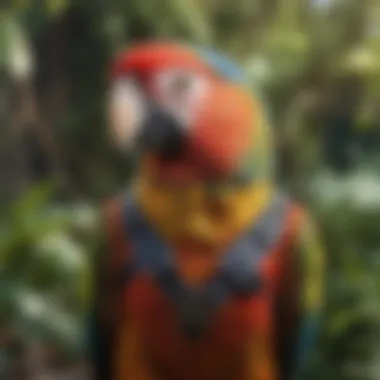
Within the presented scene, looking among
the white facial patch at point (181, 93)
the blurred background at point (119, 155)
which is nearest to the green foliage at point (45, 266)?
the blurred background at point (119, 155)

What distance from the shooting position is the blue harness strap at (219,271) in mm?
673

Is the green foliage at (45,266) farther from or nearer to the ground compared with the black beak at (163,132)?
nearer to the ground

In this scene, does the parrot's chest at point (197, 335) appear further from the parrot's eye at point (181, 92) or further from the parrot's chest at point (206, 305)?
the parrot's eye at point (181, 92)

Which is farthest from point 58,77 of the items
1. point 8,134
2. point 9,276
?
point 9,276

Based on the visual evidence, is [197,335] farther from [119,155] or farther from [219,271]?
[119,155]

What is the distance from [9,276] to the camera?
2.41 feet

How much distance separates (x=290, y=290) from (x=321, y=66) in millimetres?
186

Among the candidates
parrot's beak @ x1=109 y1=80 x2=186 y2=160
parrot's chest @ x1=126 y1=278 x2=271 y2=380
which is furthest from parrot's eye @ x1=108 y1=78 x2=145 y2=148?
parrot's chest @ x1=126 y1=278 x2=271 y2=380

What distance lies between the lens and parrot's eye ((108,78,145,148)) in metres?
0.67

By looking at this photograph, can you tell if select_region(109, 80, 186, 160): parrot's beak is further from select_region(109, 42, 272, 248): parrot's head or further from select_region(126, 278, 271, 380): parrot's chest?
select_region(126, 278, 271, 380): parrot's chest

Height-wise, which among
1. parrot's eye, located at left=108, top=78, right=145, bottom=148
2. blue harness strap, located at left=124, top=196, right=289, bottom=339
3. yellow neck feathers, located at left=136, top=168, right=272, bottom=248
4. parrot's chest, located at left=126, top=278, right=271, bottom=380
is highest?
parrot's eye, located at left=108, top=78, right=145, bottom=148

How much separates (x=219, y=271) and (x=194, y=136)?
0.35 ft

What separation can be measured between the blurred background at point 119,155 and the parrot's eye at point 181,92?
1.8 inches

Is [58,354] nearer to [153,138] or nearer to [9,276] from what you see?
[9,276]
